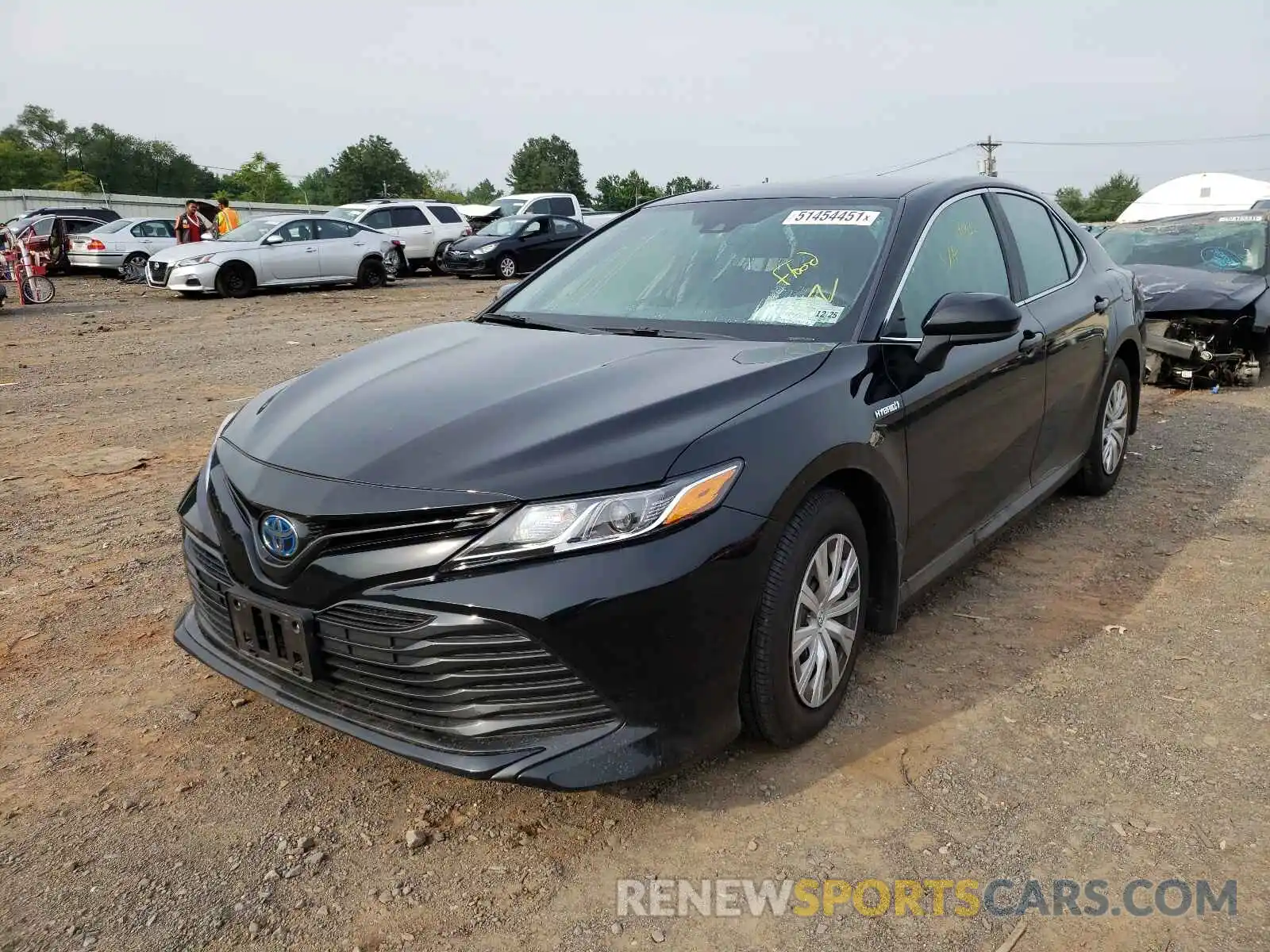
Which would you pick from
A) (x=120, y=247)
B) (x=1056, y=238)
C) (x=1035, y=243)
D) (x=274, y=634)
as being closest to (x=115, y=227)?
(x=120, y=247)

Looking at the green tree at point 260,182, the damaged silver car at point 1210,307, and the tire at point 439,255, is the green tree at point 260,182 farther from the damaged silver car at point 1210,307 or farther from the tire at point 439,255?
Result: the damaged silver car at point 1210,307

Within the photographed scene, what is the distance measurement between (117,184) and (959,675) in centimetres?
8982

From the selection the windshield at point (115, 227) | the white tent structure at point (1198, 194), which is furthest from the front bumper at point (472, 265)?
the white tent structure at point (1198, 194)

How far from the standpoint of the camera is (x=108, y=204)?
41.1 meters

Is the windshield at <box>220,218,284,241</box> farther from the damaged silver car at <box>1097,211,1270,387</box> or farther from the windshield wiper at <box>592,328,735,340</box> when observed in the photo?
the windshield wiper at <box>592,328,735,340</box>

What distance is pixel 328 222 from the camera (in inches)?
684

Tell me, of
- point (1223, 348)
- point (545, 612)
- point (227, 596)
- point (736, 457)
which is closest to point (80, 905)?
point (227, 596)

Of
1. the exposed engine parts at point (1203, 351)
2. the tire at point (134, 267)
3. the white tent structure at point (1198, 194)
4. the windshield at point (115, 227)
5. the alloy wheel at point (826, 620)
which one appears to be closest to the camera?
the alloy wheel at point (826, 620)

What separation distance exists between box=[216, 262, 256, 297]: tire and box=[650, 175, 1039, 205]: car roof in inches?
538

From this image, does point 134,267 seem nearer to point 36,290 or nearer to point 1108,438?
point 36,290

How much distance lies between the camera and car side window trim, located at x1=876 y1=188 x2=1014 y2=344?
305cm

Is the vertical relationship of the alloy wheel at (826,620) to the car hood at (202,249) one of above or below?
below

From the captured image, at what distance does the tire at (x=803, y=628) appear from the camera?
248cm

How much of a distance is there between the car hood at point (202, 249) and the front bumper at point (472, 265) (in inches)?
198
